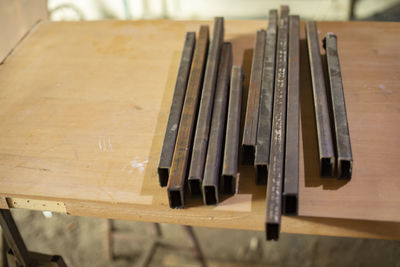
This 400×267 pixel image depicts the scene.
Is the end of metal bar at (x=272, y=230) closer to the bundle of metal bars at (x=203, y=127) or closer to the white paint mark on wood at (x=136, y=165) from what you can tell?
the bundle of metal bars at (x=203, y=127)

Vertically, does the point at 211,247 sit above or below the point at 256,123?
below

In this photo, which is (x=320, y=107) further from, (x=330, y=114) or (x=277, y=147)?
(x=277, y=147)

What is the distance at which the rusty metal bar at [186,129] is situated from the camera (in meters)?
1.03

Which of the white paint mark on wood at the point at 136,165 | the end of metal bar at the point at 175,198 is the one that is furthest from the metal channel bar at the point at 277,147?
the white paint mark on wood at the point at 136,165

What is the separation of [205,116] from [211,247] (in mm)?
1336

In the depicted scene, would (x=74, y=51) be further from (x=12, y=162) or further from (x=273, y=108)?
(x=273, y=108)

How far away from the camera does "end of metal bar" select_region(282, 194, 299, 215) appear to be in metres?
0.96

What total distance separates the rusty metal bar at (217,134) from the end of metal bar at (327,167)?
25 centimetres

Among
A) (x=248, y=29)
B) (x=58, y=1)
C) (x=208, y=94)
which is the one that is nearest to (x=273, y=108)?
(x=208, y=94)

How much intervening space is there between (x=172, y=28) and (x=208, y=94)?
0.52m

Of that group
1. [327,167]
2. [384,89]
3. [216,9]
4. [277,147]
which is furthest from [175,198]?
[216,9]

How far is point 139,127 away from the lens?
1254mm

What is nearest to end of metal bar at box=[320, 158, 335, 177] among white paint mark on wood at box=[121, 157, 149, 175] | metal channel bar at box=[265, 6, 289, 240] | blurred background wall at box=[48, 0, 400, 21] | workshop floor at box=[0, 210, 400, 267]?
metal channel bar at box=[265, 6, 289, 240]

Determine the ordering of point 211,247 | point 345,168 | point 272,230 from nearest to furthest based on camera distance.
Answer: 1. point 272,230
2. point 345,168
3. point 211,247
